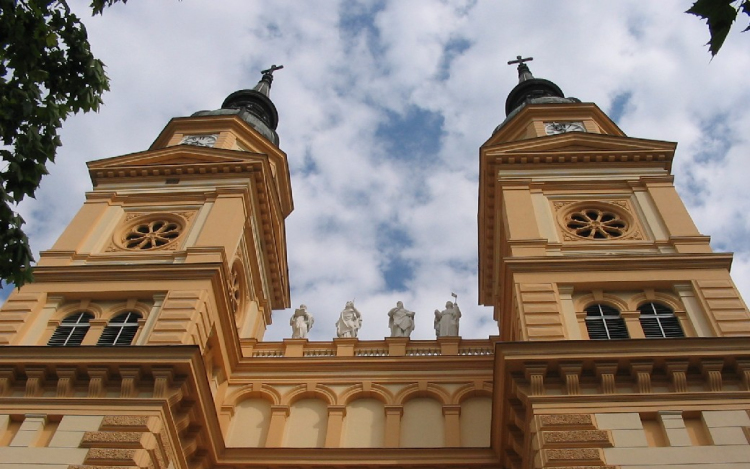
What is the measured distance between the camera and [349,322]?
85.4 feet

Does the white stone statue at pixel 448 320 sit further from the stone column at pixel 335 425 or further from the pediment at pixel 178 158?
the pediment at pixel 178 158

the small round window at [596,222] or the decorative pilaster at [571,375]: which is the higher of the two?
the small round window at [596,222]

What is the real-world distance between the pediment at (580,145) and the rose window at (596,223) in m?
2.73

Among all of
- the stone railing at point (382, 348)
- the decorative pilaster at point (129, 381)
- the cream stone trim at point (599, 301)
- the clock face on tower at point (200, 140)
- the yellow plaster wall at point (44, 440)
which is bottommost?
the yellow plaster wall at point (44, 440)

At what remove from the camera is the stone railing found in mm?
23772

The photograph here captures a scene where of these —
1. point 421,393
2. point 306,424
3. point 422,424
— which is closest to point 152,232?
point 306,424

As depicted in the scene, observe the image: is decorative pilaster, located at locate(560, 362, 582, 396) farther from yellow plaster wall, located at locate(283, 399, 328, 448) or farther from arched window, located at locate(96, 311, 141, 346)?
arched window, located at locate(96, 311, 141, 346)

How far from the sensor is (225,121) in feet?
108

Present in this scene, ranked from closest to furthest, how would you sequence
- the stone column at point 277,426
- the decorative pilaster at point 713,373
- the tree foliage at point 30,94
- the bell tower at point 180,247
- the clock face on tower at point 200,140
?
the tree foliage at point 30,94, the decorative pilaster at point 713,373, the stone column at point 277,426, the bell tower at point 180,247, the clock face on tower at point 200,140

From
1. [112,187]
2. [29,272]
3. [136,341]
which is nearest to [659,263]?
[136,341]

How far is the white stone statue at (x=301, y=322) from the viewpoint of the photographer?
26.2 metres

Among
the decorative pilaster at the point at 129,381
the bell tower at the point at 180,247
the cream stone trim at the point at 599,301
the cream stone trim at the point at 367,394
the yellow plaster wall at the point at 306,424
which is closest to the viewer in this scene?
the decorative pilaster at the point at 129,381

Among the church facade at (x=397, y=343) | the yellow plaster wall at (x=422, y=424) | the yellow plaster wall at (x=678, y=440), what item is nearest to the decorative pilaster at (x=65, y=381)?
the church facade at (x=397, y=343)

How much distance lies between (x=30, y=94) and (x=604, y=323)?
14.4 metres
